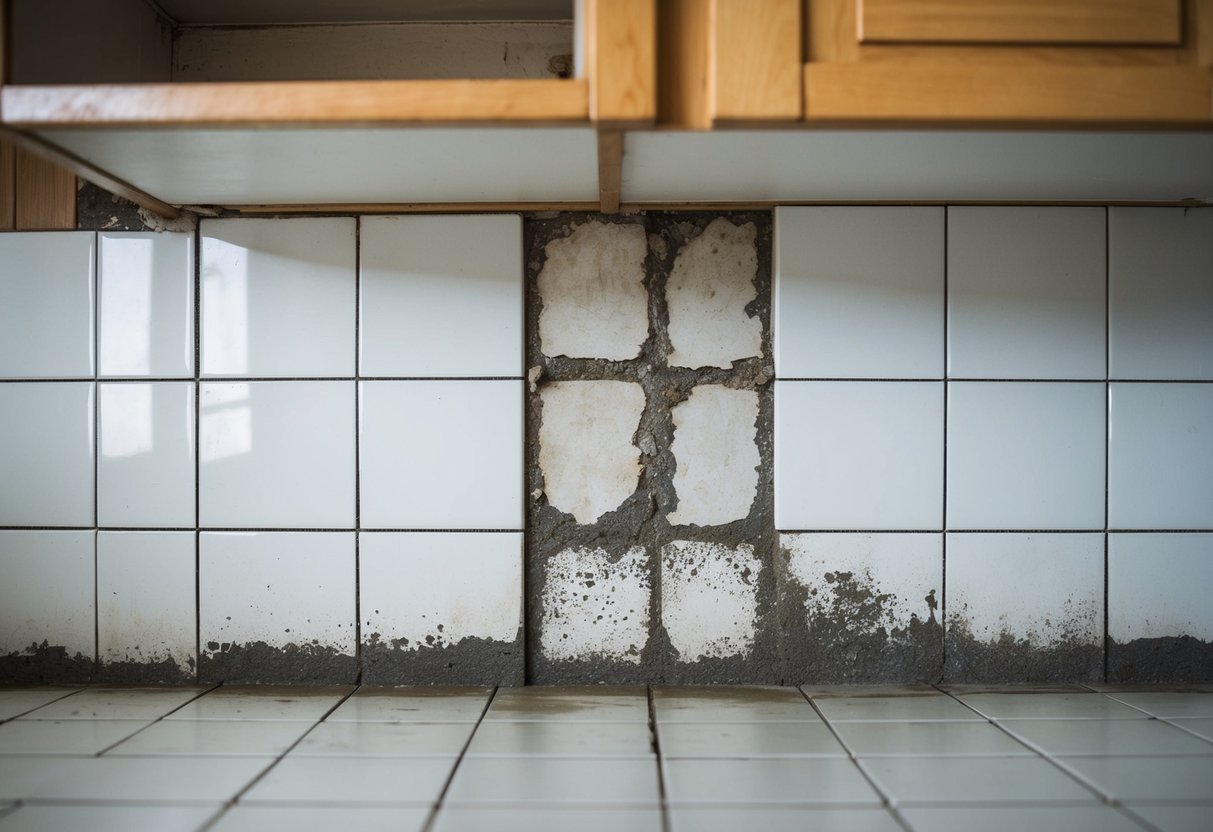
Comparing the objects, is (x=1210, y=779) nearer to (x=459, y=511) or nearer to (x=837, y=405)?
(x=837, y=405)

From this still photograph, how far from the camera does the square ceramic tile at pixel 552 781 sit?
2.69ft

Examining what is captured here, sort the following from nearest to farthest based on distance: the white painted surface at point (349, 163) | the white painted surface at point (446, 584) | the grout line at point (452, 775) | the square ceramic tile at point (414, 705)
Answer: the grout line at point (452, 775) < the white painted surface at point (349, 163) < the square ceramic tile at point (414, 705) < the white painted surface at point (446, 584)

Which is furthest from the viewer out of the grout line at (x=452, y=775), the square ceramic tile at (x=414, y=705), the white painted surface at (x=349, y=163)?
the square ceramic tile at (x=414, y=705)

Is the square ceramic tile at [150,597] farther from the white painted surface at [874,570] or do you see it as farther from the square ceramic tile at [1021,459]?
the square ceramic tile at [1021,459]

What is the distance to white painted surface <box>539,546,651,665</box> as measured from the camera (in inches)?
47.8

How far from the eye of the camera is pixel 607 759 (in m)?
0.92

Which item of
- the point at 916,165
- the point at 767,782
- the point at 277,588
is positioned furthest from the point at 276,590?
the point at 916,165

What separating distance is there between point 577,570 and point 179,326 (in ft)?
2.29

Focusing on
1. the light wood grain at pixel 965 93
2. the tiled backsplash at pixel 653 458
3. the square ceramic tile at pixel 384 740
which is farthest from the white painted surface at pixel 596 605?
the light wood grain at pixel 965 93

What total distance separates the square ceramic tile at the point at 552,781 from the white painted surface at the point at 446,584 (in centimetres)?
30

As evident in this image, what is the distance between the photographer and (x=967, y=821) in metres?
0.77

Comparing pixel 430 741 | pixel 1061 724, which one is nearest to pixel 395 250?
pixel 430 741

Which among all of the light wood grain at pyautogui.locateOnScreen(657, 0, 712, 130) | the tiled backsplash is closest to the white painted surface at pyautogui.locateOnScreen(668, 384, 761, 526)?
the tiled backsplash

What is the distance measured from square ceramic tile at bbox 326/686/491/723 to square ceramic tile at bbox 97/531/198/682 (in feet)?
0.94
